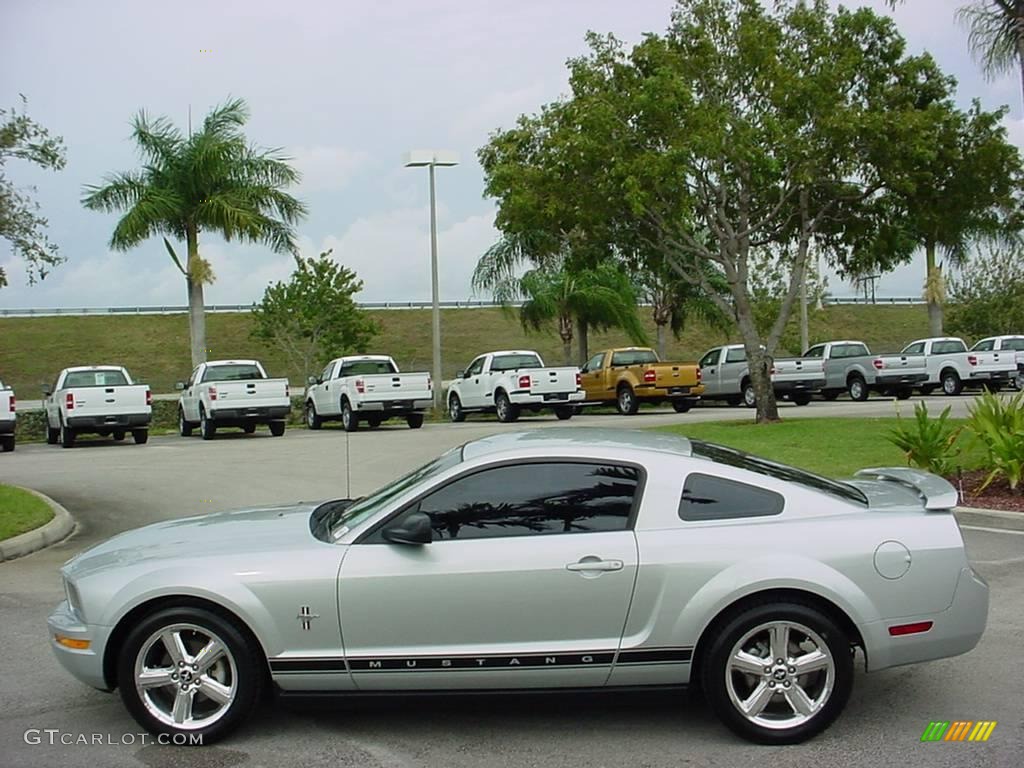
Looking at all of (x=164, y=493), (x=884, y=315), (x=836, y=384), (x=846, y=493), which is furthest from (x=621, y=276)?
(x=884, y=315)

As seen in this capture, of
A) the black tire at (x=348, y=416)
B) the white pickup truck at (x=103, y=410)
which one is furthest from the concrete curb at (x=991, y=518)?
the white pickup truck at (x=103, y=410)

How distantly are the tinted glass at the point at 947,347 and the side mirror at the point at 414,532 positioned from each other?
3083 cm

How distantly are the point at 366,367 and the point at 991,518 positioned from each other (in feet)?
65.0

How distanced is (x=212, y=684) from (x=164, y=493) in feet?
33.1

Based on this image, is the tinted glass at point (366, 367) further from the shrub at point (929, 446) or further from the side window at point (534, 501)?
the side window at point (534, 501)

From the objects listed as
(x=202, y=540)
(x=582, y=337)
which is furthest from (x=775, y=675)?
(x=582, y=337)

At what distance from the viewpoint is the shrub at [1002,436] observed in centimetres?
1154

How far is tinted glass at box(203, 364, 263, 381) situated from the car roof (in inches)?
A: 873

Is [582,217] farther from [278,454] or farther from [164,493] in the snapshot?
[164,493]

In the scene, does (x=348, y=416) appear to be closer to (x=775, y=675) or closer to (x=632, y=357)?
(x=632, y=357)

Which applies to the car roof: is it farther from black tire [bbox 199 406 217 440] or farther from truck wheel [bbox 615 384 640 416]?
truck wheel [bbox 615 384 640 416]

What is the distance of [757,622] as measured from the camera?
5.10 m

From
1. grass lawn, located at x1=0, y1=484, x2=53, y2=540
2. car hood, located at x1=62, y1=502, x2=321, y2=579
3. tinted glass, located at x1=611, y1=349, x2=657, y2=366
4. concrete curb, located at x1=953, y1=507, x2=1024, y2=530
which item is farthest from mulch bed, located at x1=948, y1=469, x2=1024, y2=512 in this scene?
tinted glass, located at x1=611, y1=349, x2=657, y2=366

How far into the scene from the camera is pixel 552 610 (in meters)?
5.12
